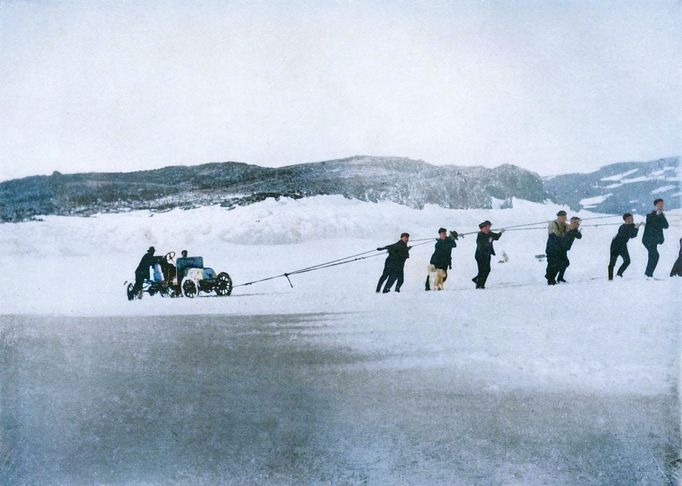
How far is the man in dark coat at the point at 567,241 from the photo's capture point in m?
3.95

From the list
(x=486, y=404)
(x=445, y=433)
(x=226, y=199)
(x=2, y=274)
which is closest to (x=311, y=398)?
(x=445, y=433)

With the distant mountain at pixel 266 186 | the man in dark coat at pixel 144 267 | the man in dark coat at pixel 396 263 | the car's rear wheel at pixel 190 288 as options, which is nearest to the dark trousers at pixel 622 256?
the distant mountain at pixel 266 186

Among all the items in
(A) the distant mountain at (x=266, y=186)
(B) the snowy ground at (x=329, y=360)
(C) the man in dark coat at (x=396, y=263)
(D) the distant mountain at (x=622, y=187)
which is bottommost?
(B) the snowy ground at (x=329, y=360)

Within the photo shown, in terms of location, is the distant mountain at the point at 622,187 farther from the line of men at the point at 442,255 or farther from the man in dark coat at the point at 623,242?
the line of men at the point at 442,255

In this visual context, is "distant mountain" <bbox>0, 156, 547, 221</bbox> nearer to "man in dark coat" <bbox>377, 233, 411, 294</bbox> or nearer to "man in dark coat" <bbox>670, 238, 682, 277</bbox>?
"man in dark coat" <bbox>377, 233, 411, 294</bbox>

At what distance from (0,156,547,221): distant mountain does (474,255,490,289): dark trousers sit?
40 centimetres

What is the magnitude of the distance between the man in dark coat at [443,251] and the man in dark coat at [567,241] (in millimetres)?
786

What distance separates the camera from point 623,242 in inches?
154

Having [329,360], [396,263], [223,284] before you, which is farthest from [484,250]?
[223,284]

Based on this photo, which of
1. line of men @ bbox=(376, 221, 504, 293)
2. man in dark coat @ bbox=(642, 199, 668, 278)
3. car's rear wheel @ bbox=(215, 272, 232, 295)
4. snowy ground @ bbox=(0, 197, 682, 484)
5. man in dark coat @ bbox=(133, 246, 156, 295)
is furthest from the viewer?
car's rear wheel @ bbox=(215, 272, 232, 295)

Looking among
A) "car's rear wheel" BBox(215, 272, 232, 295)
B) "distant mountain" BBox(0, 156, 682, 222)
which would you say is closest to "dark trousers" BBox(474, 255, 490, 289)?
"distant mountain" BBox(0, 156, 682, 222)

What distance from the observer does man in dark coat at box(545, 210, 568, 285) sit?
13.0 feet

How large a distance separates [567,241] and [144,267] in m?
3.04

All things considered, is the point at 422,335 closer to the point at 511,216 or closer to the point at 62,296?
the point at 511,216
